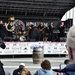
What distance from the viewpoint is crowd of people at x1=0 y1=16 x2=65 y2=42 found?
89.6ft

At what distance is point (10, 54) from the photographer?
24.4 metres

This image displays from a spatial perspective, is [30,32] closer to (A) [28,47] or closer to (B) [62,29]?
(B) [62,29]

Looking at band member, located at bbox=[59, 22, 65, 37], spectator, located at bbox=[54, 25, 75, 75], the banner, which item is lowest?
the banner

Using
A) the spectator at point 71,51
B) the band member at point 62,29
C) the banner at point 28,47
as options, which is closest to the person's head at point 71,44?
the spectator at point 71,51

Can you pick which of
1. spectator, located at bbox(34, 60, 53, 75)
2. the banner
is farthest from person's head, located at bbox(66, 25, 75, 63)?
the banner

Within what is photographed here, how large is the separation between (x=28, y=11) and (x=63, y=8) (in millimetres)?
2872

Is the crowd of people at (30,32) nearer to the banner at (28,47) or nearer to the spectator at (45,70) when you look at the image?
the banner at (28,47)

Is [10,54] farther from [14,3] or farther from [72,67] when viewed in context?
[72,67]

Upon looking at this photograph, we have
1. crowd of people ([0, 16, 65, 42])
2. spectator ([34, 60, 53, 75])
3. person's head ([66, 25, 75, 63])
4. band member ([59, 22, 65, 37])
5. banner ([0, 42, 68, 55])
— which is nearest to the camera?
person's head ([66, 25, 75, 63])

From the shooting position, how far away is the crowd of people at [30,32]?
27.3 meters

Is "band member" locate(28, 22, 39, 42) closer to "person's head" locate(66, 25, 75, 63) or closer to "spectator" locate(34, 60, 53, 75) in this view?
"spectator" locate(34, 60, 53, 75)

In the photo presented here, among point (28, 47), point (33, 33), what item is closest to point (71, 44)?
point (28, 47)

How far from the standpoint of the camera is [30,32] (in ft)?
90.6

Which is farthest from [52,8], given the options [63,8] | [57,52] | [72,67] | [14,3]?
[72,67]
